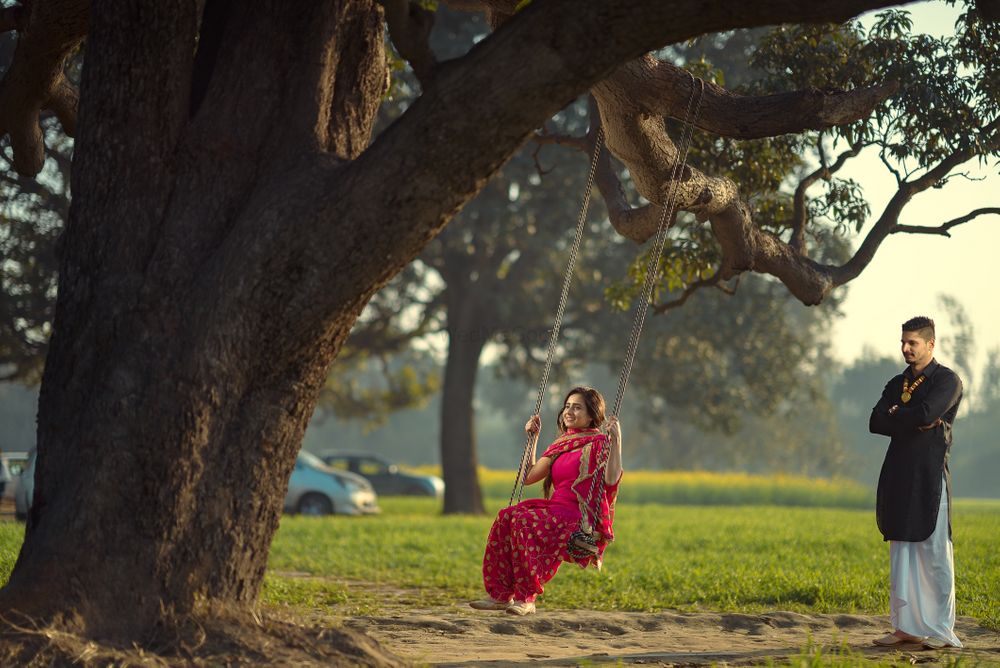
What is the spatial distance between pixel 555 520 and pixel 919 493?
7.41 ft

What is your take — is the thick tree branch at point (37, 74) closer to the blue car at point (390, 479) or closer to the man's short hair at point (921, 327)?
the man's short hair at point (921, 327)

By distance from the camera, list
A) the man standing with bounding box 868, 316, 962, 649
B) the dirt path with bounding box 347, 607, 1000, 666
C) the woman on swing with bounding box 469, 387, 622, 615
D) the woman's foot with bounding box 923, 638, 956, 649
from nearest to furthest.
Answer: the dirt path with bounding box 347, 607, 1000, 666 < the woman's foot with bounding box 923, 638, 956, 649 < the man standing with bounding box 868, 316, 962, 649 < the woman on swing with bounding box 469, 387, 622, 615

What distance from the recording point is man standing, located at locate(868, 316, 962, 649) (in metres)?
7.39

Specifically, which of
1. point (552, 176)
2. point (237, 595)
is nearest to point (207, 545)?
point (237, 595)

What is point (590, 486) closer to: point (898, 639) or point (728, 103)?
point (898, 639)

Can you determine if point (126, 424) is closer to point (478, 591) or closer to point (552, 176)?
point (478, 591)

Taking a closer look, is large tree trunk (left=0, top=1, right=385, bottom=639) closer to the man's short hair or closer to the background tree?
the background tree

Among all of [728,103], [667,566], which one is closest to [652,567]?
[667,566]

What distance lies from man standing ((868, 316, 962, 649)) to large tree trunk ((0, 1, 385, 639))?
3810mm

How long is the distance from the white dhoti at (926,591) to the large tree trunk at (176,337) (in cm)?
389

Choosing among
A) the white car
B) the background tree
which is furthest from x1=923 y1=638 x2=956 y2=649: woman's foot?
the white car

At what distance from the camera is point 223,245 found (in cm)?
566

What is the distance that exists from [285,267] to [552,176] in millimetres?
19192

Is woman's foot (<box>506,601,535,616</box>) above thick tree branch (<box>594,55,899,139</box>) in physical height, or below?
below
